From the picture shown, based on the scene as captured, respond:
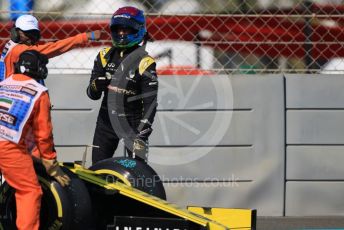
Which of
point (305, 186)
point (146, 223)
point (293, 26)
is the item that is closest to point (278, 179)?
point (305, 186)

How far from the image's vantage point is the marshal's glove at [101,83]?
779cm

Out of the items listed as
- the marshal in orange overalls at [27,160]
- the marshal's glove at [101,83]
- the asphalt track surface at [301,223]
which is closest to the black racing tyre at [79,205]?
the marshal in orange overalls at [27,160]

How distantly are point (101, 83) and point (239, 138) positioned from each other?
209cm

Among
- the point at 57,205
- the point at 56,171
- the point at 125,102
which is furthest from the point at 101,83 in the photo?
the point at 57,205

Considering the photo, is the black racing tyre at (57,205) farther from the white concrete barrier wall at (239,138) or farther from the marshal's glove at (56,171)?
the white concrete barrier wall at (239,138)

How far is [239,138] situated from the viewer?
929cm

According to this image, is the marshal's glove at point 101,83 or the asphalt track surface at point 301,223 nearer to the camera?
the marshal's glove at point 101,83

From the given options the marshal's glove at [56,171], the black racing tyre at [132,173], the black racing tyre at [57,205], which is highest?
the black racing tyre at [132,173]

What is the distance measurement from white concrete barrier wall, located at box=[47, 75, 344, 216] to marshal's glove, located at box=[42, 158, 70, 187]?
9.24ft

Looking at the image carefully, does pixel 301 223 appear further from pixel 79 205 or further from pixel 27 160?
pixel 27 160

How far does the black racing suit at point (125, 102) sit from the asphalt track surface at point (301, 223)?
5.45 ft

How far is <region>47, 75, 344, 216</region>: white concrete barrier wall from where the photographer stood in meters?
9.22

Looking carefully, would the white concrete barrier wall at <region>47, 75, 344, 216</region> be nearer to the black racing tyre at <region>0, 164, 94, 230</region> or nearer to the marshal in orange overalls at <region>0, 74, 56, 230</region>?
the black racing tyre at <region>0, 164, 94, 230</region>

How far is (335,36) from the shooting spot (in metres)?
10.4
